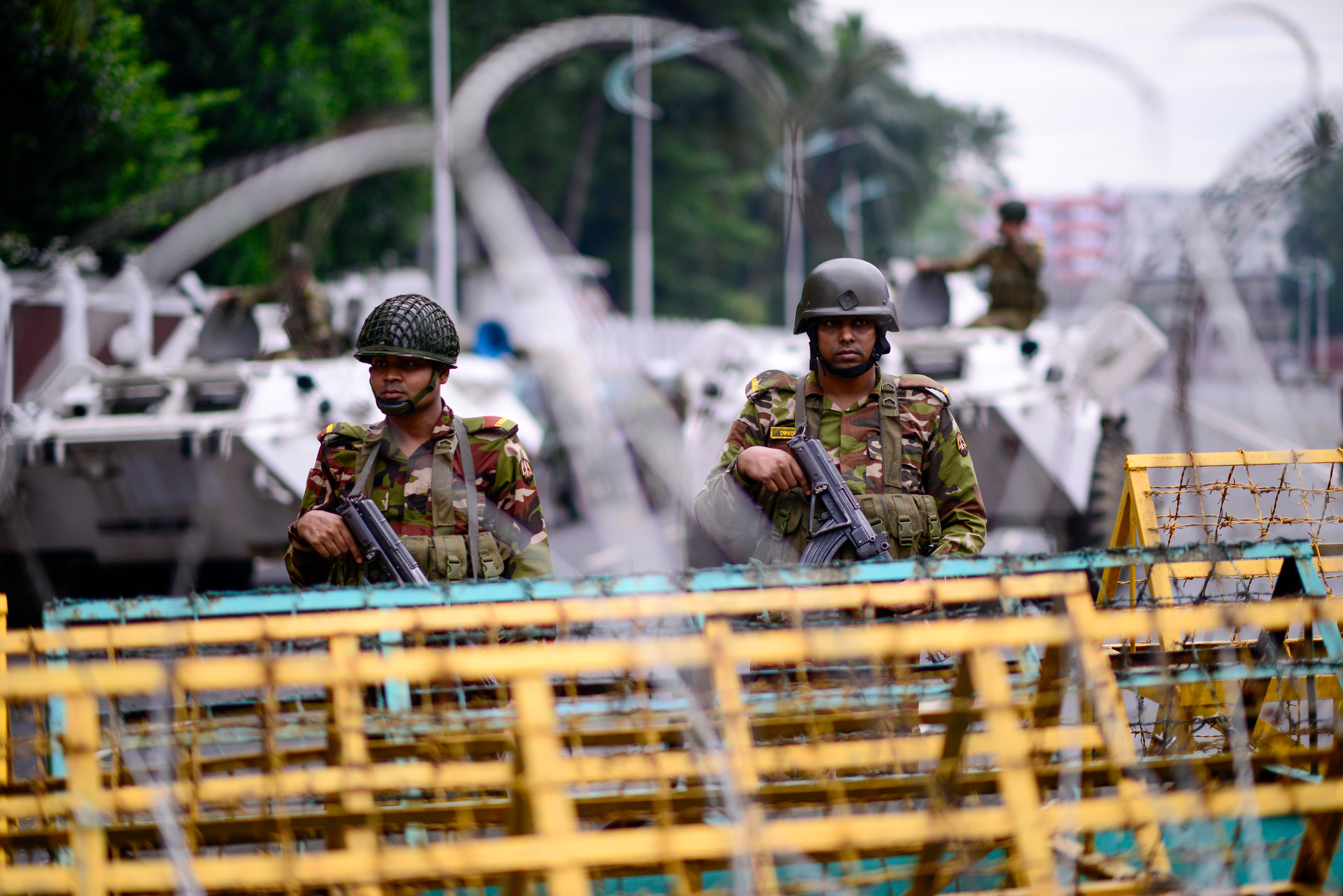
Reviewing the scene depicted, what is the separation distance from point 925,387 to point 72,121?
10609 millimetres

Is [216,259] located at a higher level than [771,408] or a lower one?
higher

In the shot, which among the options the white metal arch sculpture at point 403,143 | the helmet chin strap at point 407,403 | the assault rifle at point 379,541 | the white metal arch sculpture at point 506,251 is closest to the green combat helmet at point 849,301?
the helmet chin strap at point 407,403

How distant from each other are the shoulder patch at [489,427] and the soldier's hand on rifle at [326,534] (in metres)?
0.49

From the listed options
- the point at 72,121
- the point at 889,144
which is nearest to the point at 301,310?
the point at 72,121

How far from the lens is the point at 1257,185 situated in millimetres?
6273

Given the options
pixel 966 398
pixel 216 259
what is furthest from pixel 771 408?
pixel 216 259

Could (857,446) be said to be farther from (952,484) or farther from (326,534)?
(326,534)

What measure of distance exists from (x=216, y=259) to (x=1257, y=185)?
1557 cm

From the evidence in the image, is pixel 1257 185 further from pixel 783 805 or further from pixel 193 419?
pixel 193 419

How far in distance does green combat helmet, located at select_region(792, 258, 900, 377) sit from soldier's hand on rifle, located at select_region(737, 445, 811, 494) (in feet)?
1.19

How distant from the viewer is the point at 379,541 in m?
3.81

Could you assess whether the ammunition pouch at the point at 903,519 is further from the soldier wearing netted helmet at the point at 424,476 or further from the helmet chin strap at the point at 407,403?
the helmet chin strap at the point at 407,403

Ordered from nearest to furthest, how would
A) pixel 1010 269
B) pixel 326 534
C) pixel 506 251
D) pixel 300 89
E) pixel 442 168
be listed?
pixel 326 534, pixel 1010 269, pixel 506 251, pixel 442 168, pixel 300 89

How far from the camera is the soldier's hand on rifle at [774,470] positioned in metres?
3.89
